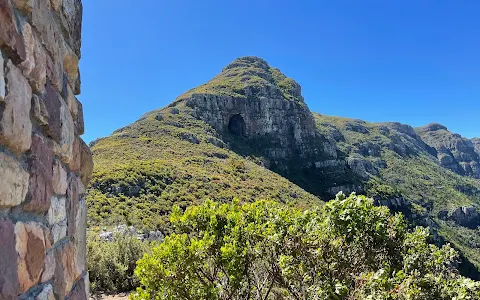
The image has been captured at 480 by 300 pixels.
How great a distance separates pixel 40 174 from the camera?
1.53m

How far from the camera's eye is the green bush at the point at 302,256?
183 inches

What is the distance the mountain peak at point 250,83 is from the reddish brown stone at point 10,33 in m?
73.2

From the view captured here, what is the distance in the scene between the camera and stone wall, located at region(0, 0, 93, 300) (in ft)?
4.09

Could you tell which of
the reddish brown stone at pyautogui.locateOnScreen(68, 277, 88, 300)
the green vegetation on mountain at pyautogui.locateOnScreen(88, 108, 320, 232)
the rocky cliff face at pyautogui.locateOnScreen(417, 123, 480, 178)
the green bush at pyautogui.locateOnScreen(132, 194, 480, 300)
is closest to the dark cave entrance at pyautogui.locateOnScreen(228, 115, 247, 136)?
the green vegetation on mountain at pyautogui.locateOnScreen(88, 108, 320, 232)

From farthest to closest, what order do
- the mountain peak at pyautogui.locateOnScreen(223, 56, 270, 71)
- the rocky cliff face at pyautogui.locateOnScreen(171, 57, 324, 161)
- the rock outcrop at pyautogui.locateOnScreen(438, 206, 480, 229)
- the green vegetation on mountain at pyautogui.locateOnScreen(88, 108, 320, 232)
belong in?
the mountain peak at pyautogui.locateOnScreen(223, 56, 270, 71), the rock outcrop at pyautogui.locateOnScreen(438, 206, 480, 229), the rocky cliff face at pyautogui.locateOnScreen(171, 57, 324, 161), the green vegetation on mountain at pyautogui.locateOnScreen(88, 108, 320, 232)

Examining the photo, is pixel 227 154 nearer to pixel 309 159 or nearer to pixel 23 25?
pixel 309 159

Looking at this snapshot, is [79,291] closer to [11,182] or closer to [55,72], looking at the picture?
[11,182]

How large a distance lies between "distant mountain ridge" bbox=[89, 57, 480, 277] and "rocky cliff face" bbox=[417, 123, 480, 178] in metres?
59.8

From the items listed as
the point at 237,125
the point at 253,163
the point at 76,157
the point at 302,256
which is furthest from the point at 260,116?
the point at 76,157

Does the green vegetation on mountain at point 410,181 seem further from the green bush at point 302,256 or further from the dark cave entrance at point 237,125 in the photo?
the green bush at point 302,256

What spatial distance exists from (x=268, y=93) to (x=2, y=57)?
79348 millimetres

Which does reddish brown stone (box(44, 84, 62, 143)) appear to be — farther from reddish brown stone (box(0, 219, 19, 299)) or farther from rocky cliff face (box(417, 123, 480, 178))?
rocky cliff face (box(417, 123, 480, 178))

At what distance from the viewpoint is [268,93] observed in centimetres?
7919

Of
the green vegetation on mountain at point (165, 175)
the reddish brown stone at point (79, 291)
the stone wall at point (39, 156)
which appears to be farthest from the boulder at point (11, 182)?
the green vegetation on mountain at point (165, 175)
